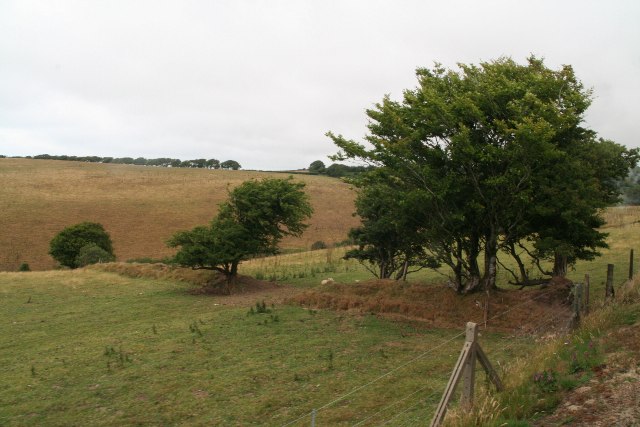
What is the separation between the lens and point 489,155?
14.7 metres

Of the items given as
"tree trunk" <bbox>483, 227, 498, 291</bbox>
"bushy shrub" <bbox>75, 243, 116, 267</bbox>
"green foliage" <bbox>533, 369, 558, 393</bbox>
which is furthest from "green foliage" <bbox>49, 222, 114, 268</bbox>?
"green foliage" <bbox>533, 369, 558, 393</bbox>

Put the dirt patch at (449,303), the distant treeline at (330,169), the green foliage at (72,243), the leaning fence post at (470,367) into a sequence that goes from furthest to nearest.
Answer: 1. the distant treeline at (330,169)
2. the green foliage at (72,243)
3. the dirt patch at (449,303)
4. the leaning fence post at (470,367)

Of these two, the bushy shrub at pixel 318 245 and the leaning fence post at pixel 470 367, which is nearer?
the leaning fence post at pixel 470 367

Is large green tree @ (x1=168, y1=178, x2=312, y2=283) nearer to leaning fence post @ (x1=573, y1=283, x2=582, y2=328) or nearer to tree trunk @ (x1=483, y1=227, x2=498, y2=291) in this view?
tree trunk @ (x1=483, y1=227, x2=498, y2=291)

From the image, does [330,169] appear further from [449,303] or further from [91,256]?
[449,303]

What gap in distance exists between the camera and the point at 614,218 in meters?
48.7

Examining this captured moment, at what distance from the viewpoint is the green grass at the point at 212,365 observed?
10.5 meters

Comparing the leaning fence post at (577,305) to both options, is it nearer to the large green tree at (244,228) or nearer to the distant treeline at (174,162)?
the large green tree at (244,228)

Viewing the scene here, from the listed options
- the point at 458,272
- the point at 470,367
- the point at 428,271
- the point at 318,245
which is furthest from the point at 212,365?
the point at 318,245

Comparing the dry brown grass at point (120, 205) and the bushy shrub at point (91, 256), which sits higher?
the dry brown grass at point (120, 205)

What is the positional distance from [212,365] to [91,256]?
32.9 metres

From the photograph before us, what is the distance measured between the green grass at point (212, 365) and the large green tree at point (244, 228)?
4.25m

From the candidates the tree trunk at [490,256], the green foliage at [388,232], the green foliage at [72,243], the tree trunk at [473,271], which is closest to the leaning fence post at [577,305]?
the tree trunk at [490,256]

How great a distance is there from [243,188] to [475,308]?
15959 mm
